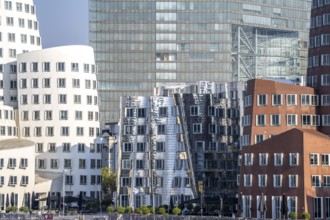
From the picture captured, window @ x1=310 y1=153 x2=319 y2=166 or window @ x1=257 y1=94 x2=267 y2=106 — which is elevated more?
window @ x1=257 y1=94 x2=267 y2=106

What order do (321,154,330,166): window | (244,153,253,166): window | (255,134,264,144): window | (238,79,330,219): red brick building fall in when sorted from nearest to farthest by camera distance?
(238,79,330,219): red brick building → (321,154,330,166): window → (244,153,253,166): window → (255,134,264,144): window

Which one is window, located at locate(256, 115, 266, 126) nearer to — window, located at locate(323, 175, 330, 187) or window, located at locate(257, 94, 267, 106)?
window, located at locate(257, 94, 267, 106)

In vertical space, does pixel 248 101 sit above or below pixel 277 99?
below

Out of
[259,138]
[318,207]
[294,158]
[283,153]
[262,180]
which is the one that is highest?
[259,138]

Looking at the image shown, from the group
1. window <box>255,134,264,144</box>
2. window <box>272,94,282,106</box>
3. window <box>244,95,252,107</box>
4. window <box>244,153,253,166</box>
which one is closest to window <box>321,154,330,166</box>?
window <box>244,153,253,166</box>

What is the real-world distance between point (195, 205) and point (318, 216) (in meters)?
31.3

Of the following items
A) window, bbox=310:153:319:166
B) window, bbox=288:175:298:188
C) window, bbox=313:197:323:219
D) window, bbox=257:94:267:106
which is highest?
window, bbox=257:94:267:106

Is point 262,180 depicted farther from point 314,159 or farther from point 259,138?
point 259,138

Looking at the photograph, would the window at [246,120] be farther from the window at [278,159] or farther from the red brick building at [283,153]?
the window at [278,159]

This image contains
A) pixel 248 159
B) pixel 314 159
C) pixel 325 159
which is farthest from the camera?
pixel 248 159

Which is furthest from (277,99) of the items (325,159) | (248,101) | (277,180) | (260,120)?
(325,159)

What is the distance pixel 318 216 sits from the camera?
550ft

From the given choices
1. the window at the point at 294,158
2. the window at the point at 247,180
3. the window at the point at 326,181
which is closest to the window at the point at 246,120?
the window at the point at 247,180

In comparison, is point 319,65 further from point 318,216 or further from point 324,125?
point 318,216
